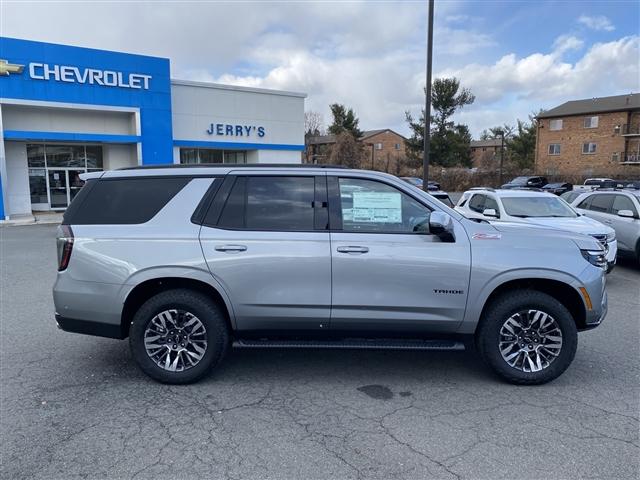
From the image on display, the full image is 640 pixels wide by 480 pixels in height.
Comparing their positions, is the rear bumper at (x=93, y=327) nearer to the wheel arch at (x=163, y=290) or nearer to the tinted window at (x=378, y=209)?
the wheel arch at (x=163, y=290)

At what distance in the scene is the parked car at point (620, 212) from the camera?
955 centimetres

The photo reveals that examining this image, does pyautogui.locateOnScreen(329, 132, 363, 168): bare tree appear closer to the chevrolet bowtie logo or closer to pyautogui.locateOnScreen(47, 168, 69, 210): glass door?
pyautogui.locateOnScreen(47, 168, 69, 210): glass door

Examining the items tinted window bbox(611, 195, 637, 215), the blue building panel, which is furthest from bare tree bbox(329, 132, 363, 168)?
tinted window bbox(611, 195, 637, 215)

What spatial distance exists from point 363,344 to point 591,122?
188 feet

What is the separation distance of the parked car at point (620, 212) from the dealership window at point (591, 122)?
47.8 m

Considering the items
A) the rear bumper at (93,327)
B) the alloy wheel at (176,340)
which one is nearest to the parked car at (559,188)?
the alloy wheel at (176,340)

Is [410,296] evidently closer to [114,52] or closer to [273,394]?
[273,394]

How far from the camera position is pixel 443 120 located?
2053 inches

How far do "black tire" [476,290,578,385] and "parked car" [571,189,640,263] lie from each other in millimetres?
6661

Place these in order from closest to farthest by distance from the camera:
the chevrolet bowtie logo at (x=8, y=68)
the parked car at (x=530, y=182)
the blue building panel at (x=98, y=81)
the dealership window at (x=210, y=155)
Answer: the chevrolet bowtie logo at (x=8, y=68), the blue building panel at (x=98, y=81), the dealership window at (x=210, y=155), the parked car at (x=530, y=182)

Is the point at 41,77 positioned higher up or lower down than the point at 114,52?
lower down

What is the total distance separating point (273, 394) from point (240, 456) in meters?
0.95

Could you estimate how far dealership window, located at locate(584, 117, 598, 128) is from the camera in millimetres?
51656

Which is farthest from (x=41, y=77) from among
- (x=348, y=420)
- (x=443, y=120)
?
(x=443, y=120)
